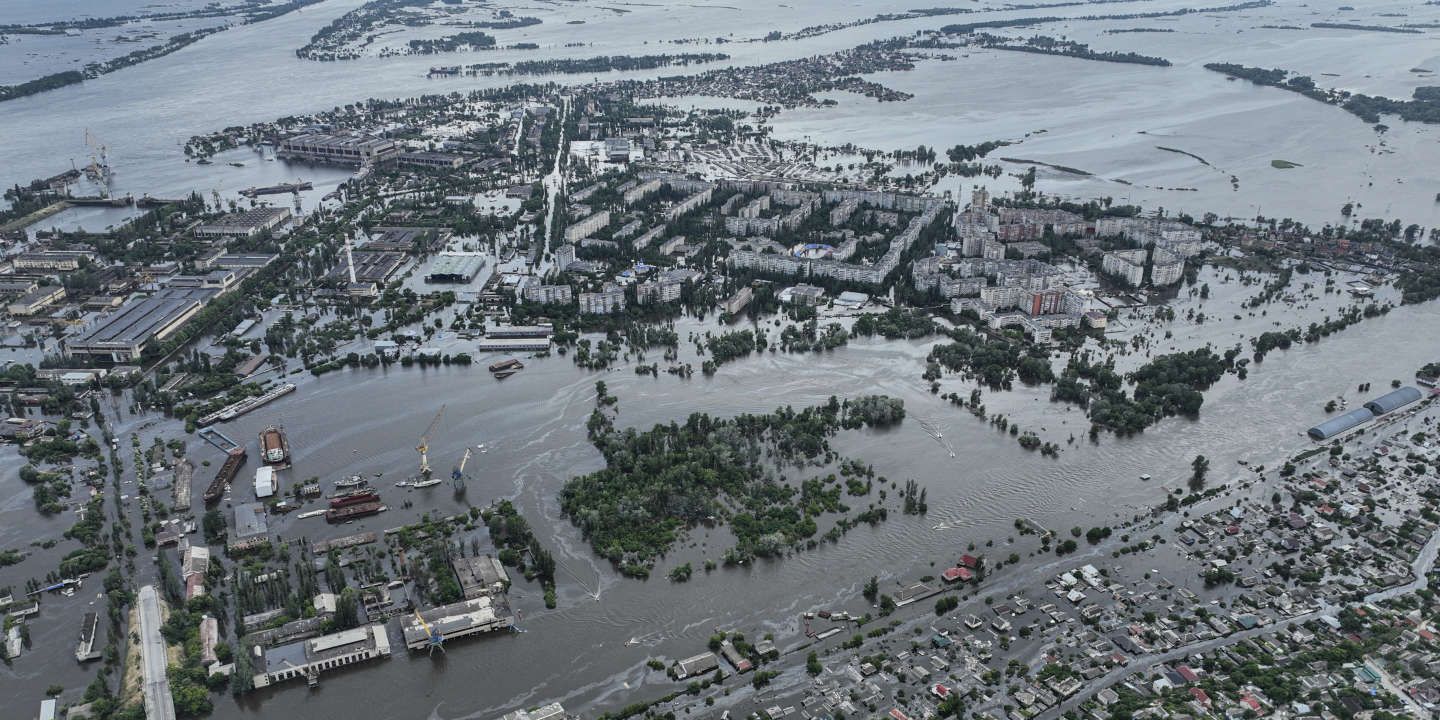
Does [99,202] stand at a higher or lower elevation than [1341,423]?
higher

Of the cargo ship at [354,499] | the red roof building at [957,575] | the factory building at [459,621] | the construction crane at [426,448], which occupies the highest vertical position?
the construction crane at [426,448]

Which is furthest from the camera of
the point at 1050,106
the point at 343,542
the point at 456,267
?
the point at 1050,106

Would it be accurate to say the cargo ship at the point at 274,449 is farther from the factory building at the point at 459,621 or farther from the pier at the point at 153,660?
the factory building at the point at 459,621

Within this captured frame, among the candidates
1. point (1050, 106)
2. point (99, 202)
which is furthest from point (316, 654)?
point (1050, 106)

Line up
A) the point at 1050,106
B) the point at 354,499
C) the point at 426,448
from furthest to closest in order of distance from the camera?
the point at 1050,106
the point at 426,448
the point at 354,499

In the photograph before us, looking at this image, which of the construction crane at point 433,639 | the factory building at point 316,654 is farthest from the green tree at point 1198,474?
the factory building at point 316,654

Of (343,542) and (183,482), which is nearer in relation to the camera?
(343,542)

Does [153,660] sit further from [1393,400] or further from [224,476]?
[1393,400]
